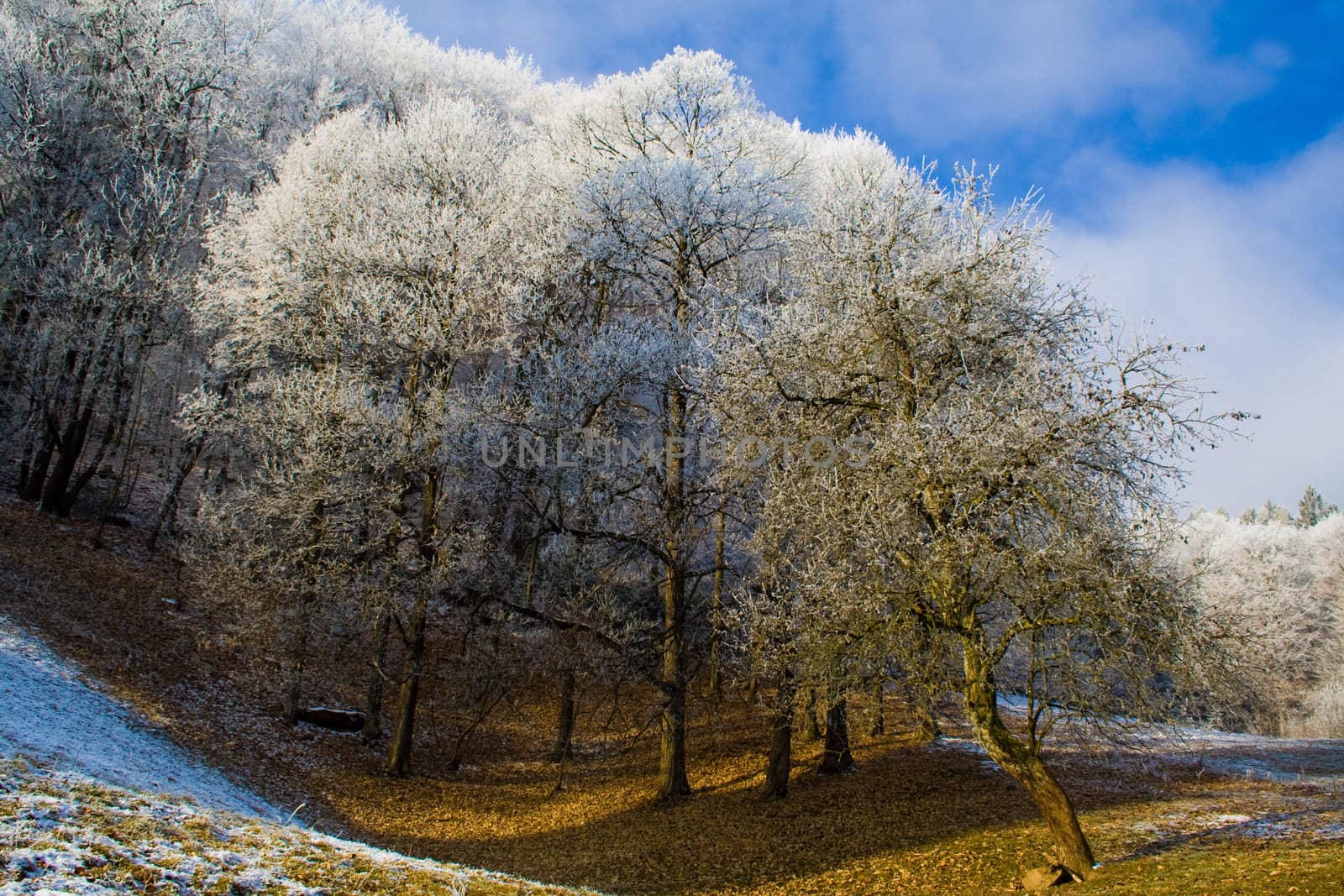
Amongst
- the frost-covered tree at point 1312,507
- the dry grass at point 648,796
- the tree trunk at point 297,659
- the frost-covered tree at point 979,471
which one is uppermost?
the frost-covered tree at point 1312,507

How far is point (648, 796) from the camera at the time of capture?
14766mm

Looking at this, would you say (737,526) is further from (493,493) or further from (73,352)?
(73,352)

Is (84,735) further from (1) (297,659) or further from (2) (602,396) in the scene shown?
(2) (602,396)

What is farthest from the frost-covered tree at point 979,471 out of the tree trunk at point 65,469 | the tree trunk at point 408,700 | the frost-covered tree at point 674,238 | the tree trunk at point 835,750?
the tree trunk at point 65,469

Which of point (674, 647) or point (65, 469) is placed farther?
point (65, 469)

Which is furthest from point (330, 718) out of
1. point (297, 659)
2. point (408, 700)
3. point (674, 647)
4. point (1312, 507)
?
point (1312, 507)

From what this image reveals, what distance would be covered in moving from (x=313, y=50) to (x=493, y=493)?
2935cm

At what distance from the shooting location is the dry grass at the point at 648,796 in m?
9.78

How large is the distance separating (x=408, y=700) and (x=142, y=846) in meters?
11.5

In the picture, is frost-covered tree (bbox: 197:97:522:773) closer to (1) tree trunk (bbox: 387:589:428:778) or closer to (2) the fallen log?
(1) tree trunk (bbox: 387:589:428:778)

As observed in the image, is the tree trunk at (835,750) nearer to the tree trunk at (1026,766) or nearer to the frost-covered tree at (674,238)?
the frost-covered tree at (674,238)

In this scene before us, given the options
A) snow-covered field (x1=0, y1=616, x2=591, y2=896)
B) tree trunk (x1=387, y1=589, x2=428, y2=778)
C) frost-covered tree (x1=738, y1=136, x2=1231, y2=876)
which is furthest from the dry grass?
snow-covered field (x1=0, y1=616, x2=591, y2=896)

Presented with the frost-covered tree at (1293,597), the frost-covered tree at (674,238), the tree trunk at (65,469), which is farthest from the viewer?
the frost-covered tree at (1293,597)

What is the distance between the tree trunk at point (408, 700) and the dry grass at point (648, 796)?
0.44 metres
